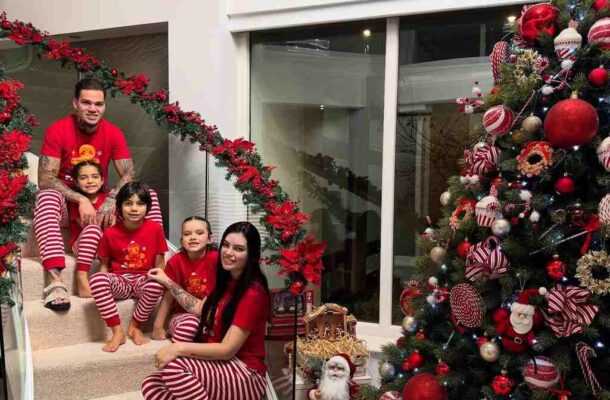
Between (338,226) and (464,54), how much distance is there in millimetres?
1275

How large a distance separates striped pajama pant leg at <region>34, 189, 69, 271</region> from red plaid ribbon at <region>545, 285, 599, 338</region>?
2.17 metres

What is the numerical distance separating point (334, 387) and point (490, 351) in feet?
3.30

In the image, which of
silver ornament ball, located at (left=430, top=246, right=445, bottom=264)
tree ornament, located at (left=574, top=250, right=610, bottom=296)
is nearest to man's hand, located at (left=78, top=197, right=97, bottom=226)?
silver ornament ball, located at (left=430, top=246, right=445, bottom=264)

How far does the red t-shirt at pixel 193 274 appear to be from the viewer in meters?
2.76

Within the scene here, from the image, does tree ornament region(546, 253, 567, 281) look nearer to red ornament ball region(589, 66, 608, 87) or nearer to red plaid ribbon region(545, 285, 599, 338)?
red plaid ribbon region(545, 285, 599, 338)

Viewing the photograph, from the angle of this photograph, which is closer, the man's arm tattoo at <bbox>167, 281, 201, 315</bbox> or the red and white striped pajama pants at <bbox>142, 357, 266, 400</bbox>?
the red and white striped pajama pants at <bbox>142, 357, 266, 400</bbox>

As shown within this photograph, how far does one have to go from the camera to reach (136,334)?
2.71 m

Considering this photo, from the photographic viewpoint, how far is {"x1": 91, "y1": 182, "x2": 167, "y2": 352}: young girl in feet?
8.74

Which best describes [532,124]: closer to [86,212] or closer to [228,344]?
[228,344]

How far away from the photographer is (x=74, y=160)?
306 cm

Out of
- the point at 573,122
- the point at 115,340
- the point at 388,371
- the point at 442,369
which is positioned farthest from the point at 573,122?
the point at 115,340

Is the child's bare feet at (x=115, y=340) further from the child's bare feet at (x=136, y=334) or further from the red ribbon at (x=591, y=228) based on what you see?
the red ribbon at (x=591, y=228)

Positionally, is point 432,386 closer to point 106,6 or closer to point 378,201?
point 378,201

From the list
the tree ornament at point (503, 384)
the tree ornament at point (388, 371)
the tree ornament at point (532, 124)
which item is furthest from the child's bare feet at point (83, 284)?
the tree ornament at point (532, 124)
